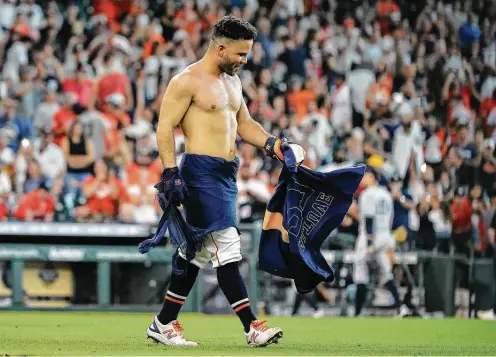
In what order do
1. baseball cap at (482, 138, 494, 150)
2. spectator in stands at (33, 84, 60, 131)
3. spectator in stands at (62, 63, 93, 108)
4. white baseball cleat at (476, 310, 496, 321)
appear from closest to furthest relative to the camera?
white baseball cleat at (476, 310, 496, 321)
spectator in stands at (33, 84, 60, 131)
spectator in stands at (62, 63, 93, 108)
baseball cap at (482, 138, 494, 150)

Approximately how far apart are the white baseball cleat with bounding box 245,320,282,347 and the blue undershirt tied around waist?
2.42 feet

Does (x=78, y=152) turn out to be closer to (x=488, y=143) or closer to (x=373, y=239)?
(x=373, y=239)

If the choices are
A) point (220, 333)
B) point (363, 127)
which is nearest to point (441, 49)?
point (363, 127)

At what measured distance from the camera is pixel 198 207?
9500 mm

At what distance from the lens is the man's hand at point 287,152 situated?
31.4ft

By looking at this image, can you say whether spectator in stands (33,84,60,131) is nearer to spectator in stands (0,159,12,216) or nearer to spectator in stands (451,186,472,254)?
spectator in stands (0,159,12,216)

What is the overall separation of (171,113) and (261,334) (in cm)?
182

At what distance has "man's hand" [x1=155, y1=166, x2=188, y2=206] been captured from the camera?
30.6ft

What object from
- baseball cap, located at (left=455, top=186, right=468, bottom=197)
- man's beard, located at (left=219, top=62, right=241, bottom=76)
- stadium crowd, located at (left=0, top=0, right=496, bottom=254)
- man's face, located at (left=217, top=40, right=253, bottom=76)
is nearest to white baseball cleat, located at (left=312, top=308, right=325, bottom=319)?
stadium crowd, located at (left=0, top=0, right=496, bottom=254)

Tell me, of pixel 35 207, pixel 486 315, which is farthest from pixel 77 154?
pixel 486 315

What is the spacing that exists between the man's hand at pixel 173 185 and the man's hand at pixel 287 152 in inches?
32.1

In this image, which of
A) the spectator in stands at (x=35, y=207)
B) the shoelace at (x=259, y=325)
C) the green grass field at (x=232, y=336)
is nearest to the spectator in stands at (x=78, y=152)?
the spectator in stands at (x=35, y=207)

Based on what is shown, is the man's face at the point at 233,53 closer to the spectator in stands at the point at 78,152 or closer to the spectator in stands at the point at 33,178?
the spectator in stands at the point at 33,178

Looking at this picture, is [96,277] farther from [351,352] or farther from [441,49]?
[441,49]
